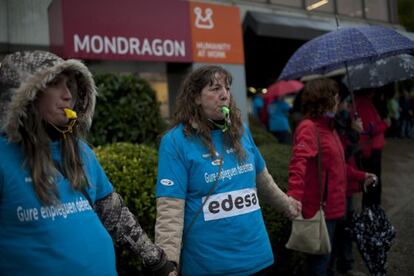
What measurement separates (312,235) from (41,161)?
244 cm

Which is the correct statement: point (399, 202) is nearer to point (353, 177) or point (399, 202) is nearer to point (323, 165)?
point (353, 177)

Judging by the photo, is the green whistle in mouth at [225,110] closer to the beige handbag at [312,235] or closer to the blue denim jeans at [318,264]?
the beige handbag at [312,235]

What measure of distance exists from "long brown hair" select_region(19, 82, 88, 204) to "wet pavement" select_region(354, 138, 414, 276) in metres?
4.01

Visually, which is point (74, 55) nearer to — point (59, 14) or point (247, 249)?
point (59, 14)

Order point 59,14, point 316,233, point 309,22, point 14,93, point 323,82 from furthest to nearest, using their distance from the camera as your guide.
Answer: point 309,22 → point 59,14 → point 323,82 → point 316,233 → point 14,93

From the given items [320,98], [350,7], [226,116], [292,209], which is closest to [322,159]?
[320,98]

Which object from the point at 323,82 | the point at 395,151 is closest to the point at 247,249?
the point at 323,82

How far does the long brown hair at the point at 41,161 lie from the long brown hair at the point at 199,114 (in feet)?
2.83

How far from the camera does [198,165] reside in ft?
8.43

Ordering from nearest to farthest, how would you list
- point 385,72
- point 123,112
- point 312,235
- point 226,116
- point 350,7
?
point 226,116 < point 312,235 < point 385,72 < point 123,112 < point 350,7

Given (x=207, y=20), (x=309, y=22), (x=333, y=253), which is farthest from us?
(x=309, y=22)

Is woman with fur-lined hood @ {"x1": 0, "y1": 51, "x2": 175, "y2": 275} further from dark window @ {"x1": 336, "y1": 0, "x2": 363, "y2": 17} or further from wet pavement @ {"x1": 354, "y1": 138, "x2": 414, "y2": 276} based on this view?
dark window @ {"x1": 336, "y1": 0, "x2": 363, "y2": 17}

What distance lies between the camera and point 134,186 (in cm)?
376

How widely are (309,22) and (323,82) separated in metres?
8.74
